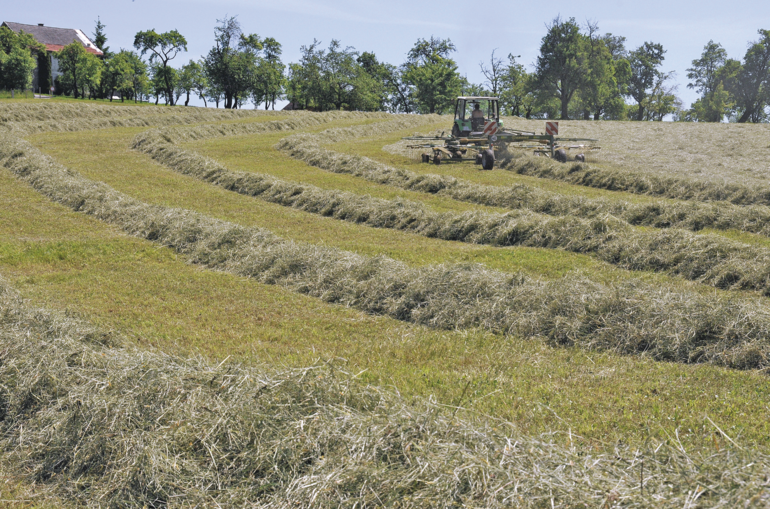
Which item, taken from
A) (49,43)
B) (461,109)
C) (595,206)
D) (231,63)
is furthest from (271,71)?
(595,206)

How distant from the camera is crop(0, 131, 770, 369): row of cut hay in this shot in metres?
6.75

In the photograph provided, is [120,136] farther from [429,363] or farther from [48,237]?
[429,363]

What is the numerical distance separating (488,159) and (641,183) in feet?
20.9

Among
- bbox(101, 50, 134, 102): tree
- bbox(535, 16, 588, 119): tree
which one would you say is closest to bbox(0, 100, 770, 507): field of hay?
bbox(535, 16, 588, 119): tree

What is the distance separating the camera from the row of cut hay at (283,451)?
3.37m

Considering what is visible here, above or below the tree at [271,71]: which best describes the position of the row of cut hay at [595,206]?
below

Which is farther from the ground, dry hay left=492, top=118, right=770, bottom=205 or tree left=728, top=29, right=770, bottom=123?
tree left=728, top=29, right=770, bottom=123

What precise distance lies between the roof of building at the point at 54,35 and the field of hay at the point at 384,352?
89.7 m

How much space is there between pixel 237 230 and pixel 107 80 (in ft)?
277

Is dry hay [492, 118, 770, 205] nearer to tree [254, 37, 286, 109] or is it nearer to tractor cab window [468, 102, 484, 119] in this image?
tractor cab window [468, 102, 484, 119]

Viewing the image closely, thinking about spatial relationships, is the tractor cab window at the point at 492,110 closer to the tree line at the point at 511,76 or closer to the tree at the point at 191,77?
the tree line at the point at 511,76

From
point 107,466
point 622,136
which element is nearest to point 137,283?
point 107,466

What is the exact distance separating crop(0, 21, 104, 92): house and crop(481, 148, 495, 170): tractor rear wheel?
81.3 m

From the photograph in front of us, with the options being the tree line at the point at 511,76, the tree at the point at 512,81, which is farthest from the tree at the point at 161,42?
the tree at the point at 512,81
